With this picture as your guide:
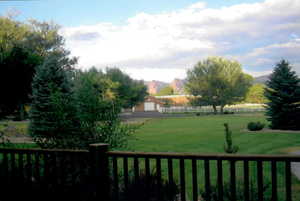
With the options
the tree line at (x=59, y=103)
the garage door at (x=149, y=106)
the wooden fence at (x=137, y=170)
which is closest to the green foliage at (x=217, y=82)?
the garage door at (x=149, y=106)

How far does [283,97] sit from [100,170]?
2370 cm

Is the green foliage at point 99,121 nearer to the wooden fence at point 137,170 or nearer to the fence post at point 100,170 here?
the wooden fence at point 137,170

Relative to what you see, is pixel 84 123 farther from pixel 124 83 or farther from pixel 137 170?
pixel 124 83

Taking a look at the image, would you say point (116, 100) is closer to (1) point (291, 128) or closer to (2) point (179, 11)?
(2) point (179, 11)

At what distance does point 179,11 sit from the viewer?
69.7ft

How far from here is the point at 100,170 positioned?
3904 mm

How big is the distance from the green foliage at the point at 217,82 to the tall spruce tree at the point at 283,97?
37.1 meters

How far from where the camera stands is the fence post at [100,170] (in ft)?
12.8

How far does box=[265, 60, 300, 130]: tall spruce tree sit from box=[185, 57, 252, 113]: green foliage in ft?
122

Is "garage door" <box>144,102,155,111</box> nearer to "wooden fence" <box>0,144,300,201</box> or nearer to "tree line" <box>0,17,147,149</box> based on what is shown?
"tree line" <box>0,17,147,149</box>

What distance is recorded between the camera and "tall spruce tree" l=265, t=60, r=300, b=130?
24031 mm

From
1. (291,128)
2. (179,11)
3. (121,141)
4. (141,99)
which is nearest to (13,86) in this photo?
(121,141)

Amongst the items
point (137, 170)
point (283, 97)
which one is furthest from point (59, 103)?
point (283, 97)

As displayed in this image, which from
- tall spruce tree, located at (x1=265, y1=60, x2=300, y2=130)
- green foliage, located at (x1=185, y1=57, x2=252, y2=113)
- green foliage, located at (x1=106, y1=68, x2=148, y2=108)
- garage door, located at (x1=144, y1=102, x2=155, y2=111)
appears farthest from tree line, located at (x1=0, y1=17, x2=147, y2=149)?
garage door, located at (x1=144, y1=102, x2=155, y2=111)
